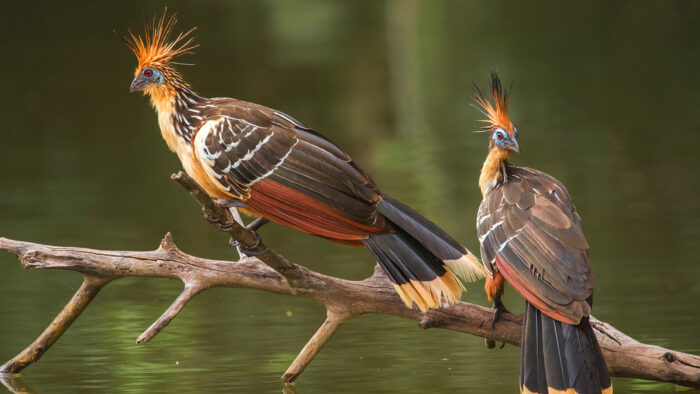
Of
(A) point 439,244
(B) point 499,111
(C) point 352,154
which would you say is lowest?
(A) point 439,244

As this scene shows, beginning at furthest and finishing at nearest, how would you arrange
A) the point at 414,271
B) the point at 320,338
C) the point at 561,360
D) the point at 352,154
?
1. the point at 352,154
2. the point at 320,338
3. the point at 414,271
4. the point at 561,360

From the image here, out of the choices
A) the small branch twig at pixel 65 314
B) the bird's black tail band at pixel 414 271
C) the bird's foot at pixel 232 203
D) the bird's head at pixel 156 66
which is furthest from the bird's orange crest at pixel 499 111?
the small branch twig at pixel 65 314

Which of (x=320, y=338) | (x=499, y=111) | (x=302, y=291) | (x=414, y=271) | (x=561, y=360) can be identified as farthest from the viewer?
(x=499, y=111)

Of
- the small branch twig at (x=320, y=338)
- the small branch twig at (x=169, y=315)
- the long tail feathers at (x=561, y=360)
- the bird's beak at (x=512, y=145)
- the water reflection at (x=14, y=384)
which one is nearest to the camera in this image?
the long tail feathers at (x=561, y=360)

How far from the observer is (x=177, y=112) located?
5.07m

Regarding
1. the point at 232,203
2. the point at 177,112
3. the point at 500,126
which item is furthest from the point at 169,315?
the point at 500,126

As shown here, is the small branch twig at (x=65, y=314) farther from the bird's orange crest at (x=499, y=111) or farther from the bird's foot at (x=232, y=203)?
the bird's orange crest at (x=499, y=111)

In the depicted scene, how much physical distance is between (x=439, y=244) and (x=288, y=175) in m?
0.66

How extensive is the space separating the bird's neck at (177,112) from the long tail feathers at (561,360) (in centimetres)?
162

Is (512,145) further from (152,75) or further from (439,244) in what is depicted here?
(152,75)

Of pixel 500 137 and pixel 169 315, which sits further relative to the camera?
pixel 500 137

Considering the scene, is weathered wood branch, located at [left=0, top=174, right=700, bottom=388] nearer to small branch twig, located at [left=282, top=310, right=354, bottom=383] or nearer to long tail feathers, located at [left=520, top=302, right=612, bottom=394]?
small branch twig, located at [left=282, top=310, right=354, bottom=383]

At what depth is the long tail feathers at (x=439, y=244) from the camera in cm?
474

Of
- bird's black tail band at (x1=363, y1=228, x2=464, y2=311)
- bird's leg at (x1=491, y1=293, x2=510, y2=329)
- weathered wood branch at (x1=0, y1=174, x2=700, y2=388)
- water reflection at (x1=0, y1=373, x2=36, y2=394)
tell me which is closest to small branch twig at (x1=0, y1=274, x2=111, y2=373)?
weathered wood branch at (x1=0, y1=174, x2=700, y2=388)
